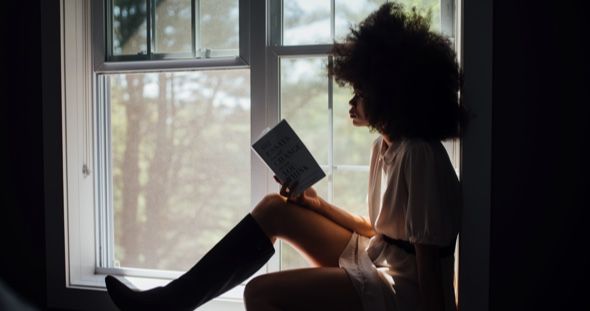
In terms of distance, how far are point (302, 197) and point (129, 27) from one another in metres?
0.92

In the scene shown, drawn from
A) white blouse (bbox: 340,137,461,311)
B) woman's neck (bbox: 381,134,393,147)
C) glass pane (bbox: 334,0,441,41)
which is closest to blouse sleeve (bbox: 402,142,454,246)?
white blouse (bbox: 340,137,461,311)

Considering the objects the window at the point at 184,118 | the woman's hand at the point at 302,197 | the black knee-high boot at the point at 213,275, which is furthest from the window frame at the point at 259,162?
the black knee-high boot at the point at 213,275

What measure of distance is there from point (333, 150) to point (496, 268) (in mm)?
600

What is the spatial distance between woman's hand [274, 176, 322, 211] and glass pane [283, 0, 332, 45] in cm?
50

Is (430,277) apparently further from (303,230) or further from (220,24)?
(220,24)

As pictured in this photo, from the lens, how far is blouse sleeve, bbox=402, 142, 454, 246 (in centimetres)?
112

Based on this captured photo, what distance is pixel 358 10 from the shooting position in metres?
1.55

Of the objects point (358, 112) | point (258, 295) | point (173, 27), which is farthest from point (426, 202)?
point (173, 27)

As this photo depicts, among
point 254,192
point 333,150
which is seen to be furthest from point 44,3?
point 333,150

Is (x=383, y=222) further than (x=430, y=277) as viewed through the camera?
Yes

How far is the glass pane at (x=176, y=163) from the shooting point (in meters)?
1.71

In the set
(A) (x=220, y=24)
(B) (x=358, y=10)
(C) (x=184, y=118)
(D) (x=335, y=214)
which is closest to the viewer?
(D) (x=335, y=214)

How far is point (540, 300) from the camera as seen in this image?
4.36 ft

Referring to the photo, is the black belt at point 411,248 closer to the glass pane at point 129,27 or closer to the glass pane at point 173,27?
the glass pane at point 173,27
